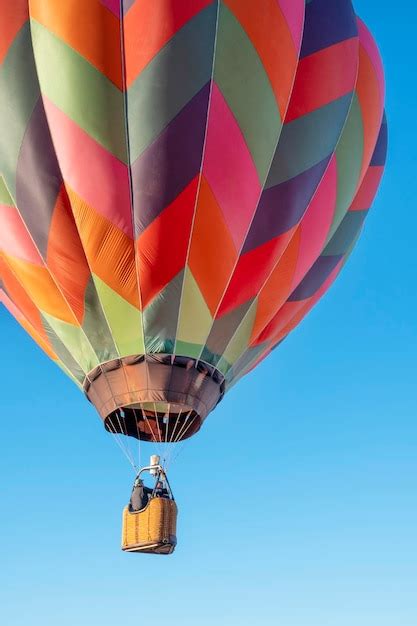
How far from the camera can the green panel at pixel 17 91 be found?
8703 millimetres

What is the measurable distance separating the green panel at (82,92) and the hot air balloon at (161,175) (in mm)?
11

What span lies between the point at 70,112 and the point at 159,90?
0.74 metres

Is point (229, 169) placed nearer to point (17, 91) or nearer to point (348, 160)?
point (348, 160)

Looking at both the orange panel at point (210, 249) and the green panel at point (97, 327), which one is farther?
the green panel at point (97, 327)

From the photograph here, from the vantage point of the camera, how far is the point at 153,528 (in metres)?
8.71

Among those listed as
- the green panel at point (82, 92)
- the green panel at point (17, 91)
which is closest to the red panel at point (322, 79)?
the green panel at point (82, 92)

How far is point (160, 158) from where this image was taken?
28.2ft

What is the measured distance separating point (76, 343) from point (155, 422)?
101 cm

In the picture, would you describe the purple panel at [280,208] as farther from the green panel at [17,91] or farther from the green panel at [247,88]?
the green panel at [17,91]

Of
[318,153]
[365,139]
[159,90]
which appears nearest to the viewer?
[159,90]

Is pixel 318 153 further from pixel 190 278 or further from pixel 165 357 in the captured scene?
pixel 165 357

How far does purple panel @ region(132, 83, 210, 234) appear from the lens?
857cm

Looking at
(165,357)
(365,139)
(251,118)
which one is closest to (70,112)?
(251,118)

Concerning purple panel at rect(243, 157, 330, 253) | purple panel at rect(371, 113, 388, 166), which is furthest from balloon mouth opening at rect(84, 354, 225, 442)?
purple panel at rect(371, 113, 388, 166)
